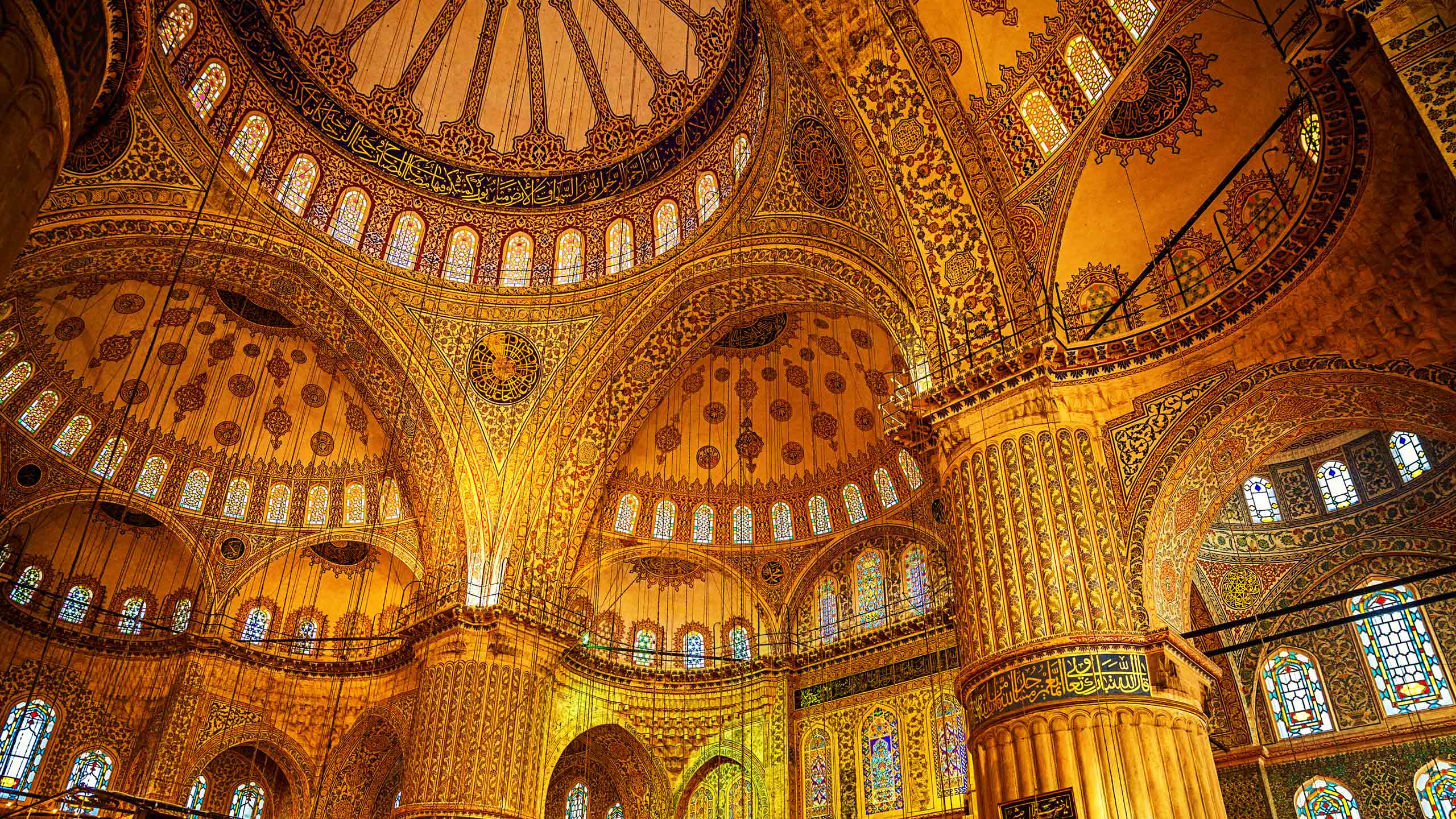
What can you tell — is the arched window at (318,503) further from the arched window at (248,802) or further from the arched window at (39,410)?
the arched window at (248,802)

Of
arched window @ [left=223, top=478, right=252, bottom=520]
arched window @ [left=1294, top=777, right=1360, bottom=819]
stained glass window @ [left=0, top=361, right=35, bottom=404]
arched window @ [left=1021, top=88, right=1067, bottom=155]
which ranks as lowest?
arched window @ [left=1294, top=777, right=1360, bottom=819]

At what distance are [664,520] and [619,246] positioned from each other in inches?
199

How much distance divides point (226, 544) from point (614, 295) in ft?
26.8

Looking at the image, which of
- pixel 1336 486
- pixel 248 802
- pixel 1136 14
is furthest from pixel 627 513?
pixel 1136 14

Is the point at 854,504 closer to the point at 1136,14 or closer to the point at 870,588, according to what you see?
the point at 870,588

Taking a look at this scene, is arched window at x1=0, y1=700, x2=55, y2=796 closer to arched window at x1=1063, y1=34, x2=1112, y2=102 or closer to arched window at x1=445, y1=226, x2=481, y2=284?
arched window at x1=445, y1=226, x2=481, y2=284

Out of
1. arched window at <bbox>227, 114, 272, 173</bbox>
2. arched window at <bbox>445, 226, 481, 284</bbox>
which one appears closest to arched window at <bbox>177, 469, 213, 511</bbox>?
arched window at <bbox>445, 226, 481, 284</bbox>

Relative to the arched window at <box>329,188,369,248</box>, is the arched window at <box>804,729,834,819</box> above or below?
below

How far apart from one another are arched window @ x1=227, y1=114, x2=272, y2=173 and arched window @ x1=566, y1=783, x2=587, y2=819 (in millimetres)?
11587

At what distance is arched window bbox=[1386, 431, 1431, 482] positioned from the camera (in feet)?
39.0

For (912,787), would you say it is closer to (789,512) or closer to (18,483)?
(789,512)

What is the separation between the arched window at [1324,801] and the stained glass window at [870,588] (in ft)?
20.3

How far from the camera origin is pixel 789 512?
17438 millimetres

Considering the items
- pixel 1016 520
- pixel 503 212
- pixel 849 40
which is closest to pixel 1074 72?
pixel 849 40
